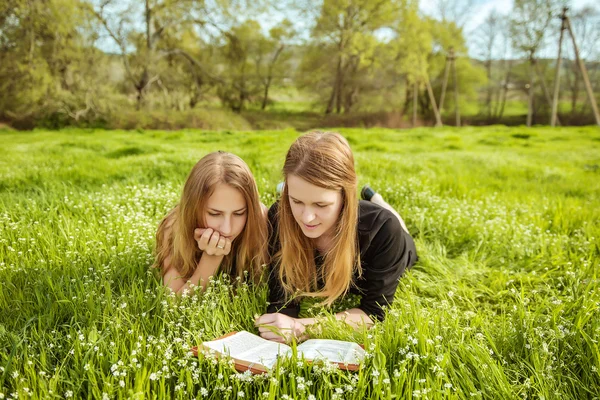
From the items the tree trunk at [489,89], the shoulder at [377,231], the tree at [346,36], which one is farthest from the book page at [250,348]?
the tree trunk at [489,89]

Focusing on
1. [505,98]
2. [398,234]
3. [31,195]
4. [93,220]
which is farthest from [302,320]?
[505,98]

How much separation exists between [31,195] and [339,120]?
24840 mm

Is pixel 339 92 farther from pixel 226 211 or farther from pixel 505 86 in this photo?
pixel 226 211

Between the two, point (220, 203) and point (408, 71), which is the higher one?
point (408, 71)

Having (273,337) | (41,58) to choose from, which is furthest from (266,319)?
(41,58)

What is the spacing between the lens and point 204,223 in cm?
338

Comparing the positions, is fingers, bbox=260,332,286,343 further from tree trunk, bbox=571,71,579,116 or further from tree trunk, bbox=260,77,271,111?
tree trunk, bbox=571,71,579,116

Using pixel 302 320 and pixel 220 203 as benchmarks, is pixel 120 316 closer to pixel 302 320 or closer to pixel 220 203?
pixel 220 203

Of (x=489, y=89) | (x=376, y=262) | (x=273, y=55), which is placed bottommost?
(x=376, y=262)

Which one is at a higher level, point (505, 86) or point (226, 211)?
point (505, 86)

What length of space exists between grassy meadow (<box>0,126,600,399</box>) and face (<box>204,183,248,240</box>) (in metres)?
0.42

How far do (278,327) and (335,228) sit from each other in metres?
0.87

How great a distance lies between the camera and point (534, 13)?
28.4m

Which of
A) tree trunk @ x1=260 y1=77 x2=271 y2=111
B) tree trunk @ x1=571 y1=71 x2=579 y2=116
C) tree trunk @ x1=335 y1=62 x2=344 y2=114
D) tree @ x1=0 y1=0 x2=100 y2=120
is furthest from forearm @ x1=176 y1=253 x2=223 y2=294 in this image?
tree trunk @ x1=571 y1=71 x2=579 y2=116
